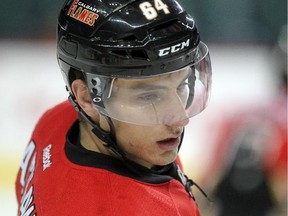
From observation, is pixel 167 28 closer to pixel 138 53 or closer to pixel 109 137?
pixel 138 53

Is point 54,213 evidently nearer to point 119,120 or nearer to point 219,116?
point 119,120

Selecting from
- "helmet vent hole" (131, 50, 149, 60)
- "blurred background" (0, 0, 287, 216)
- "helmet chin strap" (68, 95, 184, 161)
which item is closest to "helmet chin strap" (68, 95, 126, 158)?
"helmet chin strap" (68, 95, 184, 161)

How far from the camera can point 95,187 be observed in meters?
1.61

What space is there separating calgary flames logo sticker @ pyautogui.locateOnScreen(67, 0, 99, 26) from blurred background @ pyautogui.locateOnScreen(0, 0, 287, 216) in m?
1.52

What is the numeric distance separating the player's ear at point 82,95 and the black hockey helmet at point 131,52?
3cm

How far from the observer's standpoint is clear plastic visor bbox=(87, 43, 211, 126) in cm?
161

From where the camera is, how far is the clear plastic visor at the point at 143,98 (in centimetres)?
161

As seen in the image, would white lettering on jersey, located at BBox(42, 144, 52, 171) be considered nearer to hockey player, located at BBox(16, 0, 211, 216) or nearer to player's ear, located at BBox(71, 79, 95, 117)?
hockey player, located at BBox(16, 0, 211, 216)

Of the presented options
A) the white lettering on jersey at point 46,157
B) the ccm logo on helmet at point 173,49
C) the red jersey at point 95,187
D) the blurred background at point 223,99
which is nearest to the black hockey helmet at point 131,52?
the ccm logo on helmet at point 173,49

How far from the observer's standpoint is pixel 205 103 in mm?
1730

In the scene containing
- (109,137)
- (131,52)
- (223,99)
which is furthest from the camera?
(223,99)

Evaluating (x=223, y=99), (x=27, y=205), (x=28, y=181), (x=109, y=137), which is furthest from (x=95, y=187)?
(x=223, y=99)

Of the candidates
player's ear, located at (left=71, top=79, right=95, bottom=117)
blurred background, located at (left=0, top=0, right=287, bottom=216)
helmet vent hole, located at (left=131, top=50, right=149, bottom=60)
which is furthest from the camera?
blurred background, located at (left=0, top=0, right=287, bottom=216)

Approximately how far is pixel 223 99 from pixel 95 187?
2604 mm
